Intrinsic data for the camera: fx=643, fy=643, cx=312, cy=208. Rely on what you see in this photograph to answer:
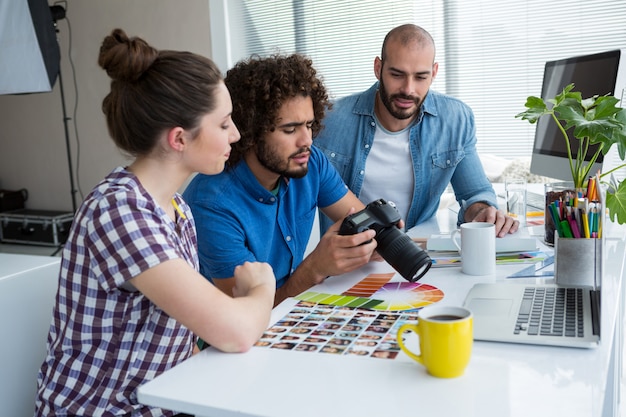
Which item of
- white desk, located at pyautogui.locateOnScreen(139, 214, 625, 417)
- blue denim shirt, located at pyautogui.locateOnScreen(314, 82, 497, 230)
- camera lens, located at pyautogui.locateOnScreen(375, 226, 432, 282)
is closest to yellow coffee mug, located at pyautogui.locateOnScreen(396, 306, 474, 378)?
white desk, located at pyautogui.locateOnScreen(139, 214, 625, 417)

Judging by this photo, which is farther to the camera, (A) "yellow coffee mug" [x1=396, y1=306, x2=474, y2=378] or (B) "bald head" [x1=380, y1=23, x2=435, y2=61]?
(B) "bald head" [x1=380, y1=23, x2=435, y2=61]

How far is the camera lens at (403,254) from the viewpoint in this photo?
124cm

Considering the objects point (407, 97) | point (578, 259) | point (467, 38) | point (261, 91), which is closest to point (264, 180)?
point (261, 91)

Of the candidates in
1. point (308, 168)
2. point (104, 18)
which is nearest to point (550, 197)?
point (308, 168)

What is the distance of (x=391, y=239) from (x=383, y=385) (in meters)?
0.50

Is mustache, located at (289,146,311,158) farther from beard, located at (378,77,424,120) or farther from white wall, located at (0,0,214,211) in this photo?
white wall, located at (0,0,214,211)

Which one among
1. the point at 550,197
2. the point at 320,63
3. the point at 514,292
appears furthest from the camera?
the point at 320,63

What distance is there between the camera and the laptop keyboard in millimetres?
949

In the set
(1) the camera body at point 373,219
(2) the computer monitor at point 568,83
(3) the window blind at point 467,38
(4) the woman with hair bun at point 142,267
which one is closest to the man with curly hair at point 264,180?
(1) the camera body at point 373,219

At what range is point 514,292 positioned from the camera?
1147mm

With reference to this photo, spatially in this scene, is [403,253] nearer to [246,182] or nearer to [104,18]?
[246,182]

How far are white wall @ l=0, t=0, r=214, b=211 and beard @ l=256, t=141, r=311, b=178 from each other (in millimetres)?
3223

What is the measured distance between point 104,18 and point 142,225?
4.45 m

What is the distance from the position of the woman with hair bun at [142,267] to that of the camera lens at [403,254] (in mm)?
287
